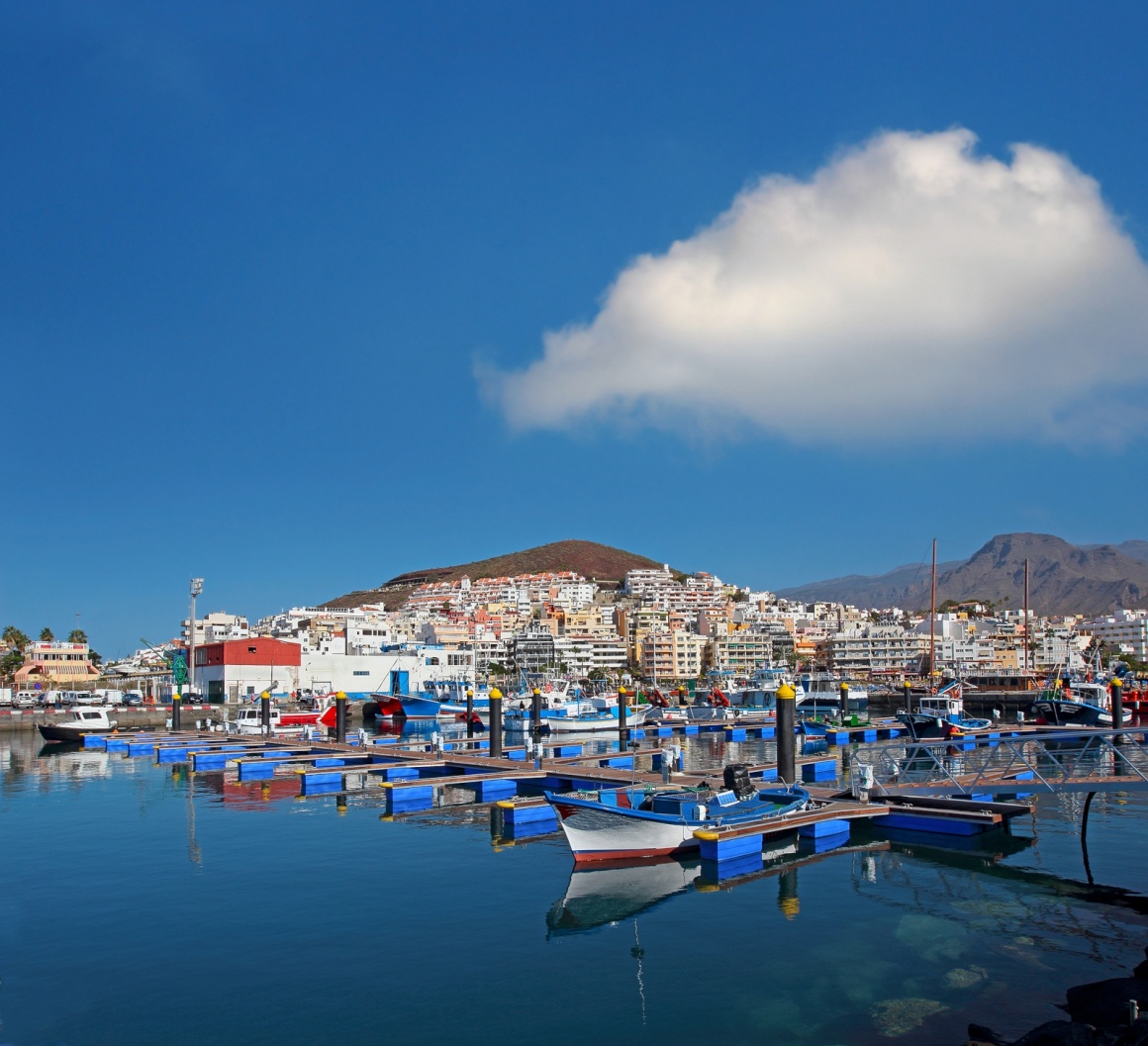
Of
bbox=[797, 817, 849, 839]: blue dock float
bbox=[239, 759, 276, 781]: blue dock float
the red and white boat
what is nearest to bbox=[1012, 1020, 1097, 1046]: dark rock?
bbox=[797, 817, 849, 839]: blue dock float

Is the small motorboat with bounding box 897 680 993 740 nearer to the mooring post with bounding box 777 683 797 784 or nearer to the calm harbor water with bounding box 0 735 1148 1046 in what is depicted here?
the calm harbor water with bounding box 0 735 1148 1046

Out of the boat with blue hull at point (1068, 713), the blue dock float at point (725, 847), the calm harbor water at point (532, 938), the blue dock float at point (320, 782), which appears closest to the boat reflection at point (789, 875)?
the calm harbor water at point (532, 938)

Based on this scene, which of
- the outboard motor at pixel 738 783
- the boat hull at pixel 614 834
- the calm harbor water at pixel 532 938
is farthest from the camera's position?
the outboard motor at pixel 738 783

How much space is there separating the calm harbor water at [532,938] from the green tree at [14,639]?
129 meters

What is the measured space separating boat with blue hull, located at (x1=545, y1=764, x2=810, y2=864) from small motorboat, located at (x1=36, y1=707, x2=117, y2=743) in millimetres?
55064

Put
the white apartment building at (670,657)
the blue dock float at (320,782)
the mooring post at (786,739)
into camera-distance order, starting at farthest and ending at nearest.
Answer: the white apartment building at (670,657) → the blue dock float at (320,782) → the mooring post at (786,739)

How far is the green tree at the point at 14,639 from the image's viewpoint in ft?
458

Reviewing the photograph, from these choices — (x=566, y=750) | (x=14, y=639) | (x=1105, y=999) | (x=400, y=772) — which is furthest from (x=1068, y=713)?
(x=14, y=639)

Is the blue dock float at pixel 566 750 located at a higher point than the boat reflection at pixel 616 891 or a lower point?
lower

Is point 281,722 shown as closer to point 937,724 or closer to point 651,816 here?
point 937,724

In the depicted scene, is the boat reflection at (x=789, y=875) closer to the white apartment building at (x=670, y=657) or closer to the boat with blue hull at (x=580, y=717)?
the boat with blue hull at (x=580, y=717)

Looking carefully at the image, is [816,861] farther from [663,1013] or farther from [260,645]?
[260,645]

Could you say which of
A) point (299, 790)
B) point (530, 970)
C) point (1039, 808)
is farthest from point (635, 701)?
point (530, 970)

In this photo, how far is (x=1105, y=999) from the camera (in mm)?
13516
